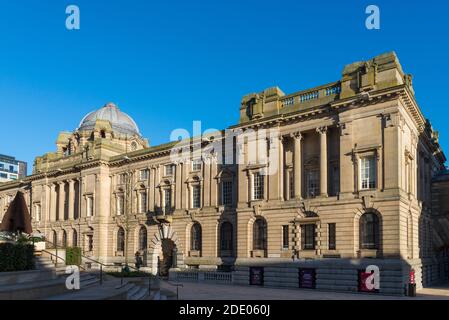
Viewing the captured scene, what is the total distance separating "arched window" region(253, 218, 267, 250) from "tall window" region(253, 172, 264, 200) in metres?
2.15

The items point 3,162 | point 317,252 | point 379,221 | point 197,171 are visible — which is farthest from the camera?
point 3,162

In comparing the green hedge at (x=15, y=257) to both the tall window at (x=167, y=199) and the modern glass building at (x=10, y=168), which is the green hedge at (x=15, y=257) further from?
the modern glass building at (x=10, y=168)

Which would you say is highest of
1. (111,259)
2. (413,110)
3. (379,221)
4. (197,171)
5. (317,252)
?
→ (413,110)

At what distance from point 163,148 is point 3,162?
129 metres

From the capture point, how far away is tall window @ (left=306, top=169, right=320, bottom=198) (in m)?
39.3

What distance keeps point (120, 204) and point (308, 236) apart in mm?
28243

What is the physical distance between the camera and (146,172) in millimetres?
55594

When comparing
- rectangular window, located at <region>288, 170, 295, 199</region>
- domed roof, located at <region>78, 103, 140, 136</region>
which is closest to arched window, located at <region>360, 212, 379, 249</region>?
rectangular window, located at <region>288, 170, 295, 199</region>

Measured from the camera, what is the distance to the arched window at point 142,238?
177 ft

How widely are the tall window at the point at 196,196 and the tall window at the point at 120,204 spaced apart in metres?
11.9

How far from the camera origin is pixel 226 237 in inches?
1805

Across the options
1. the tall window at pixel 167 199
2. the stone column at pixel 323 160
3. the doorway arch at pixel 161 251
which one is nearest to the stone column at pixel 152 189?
the tall window at pixel 167 199

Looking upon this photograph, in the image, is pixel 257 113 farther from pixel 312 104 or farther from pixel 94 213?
pixel 94 213

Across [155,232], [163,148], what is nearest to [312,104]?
[163,148]
